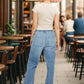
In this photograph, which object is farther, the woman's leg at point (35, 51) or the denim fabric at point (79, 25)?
the denim fabric at point (79, 25)

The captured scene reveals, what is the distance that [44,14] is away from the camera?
4.62m

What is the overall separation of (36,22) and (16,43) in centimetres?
319

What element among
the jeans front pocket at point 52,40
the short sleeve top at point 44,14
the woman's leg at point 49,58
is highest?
the short sleeve top at point 44,14

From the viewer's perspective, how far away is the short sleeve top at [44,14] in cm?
461

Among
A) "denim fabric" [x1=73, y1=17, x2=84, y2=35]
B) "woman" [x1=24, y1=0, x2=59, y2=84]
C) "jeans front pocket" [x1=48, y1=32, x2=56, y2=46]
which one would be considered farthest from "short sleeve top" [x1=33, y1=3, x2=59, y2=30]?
"denim fabric" [x1=73, y1=17, x2=84, y2=35]

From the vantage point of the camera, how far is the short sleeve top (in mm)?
4613

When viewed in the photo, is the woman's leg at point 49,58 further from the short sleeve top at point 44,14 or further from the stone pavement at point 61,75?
the stone pavement at point 61,75

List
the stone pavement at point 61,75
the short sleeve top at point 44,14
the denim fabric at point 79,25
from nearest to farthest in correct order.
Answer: the short sleeve top at point 44,14
the stone pavement at point 61,75
the denim fabric at point 79,25

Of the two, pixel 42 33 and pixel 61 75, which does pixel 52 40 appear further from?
pixel 61 75

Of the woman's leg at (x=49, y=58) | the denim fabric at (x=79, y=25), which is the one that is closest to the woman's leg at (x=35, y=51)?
the woman's leg at (x=49, y=58)

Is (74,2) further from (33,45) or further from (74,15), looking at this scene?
(33,45)

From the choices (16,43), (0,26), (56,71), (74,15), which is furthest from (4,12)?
(74,15)

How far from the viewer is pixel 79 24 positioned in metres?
9.43

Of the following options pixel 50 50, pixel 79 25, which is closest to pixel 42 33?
pixel 50 50
